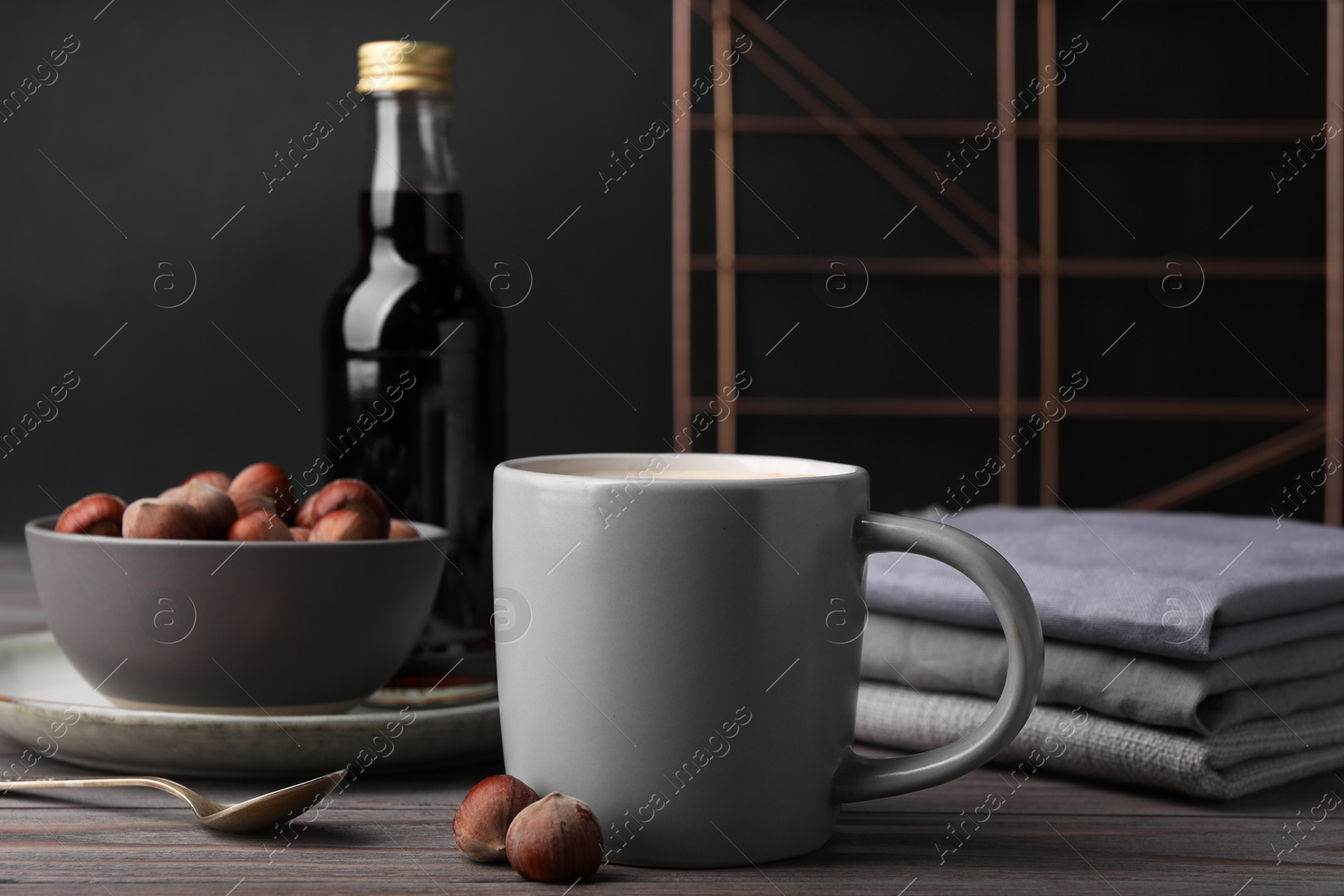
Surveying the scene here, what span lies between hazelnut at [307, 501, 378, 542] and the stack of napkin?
251 mm

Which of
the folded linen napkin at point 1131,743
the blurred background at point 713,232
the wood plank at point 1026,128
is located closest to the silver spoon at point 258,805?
the folded linen napkin at point 1131,743

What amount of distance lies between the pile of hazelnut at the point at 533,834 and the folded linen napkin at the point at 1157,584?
246mm

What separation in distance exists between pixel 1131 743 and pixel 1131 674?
0.10 feet

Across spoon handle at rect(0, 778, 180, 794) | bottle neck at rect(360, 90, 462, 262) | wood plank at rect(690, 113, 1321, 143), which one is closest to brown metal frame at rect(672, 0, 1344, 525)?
wood plank at rect(690, 113, 1321, 143)

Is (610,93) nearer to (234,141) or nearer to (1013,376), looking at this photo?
(234,141)

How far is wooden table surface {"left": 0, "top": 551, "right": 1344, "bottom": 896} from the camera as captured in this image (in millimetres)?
423

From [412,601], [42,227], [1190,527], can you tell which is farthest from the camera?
[42,227]

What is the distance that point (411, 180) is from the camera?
0.69 meters

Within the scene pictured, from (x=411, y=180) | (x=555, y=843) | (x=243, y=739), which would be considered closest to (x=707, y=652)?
(x=555, y=843)

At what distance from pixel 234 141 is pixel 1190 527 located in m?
2.40

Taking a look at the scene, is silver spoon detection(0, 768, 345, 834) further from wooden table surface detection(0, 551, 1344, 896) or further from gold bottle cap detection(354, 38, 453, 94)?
gold bottle cap detection(354, 38, 453, 94)

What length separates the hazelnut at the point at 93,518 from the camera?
570 millimetres

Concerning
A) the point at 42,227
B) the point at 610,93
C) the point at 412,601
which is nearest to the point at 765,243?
the point at 610,93

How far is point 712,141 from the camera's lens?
2.83 m
